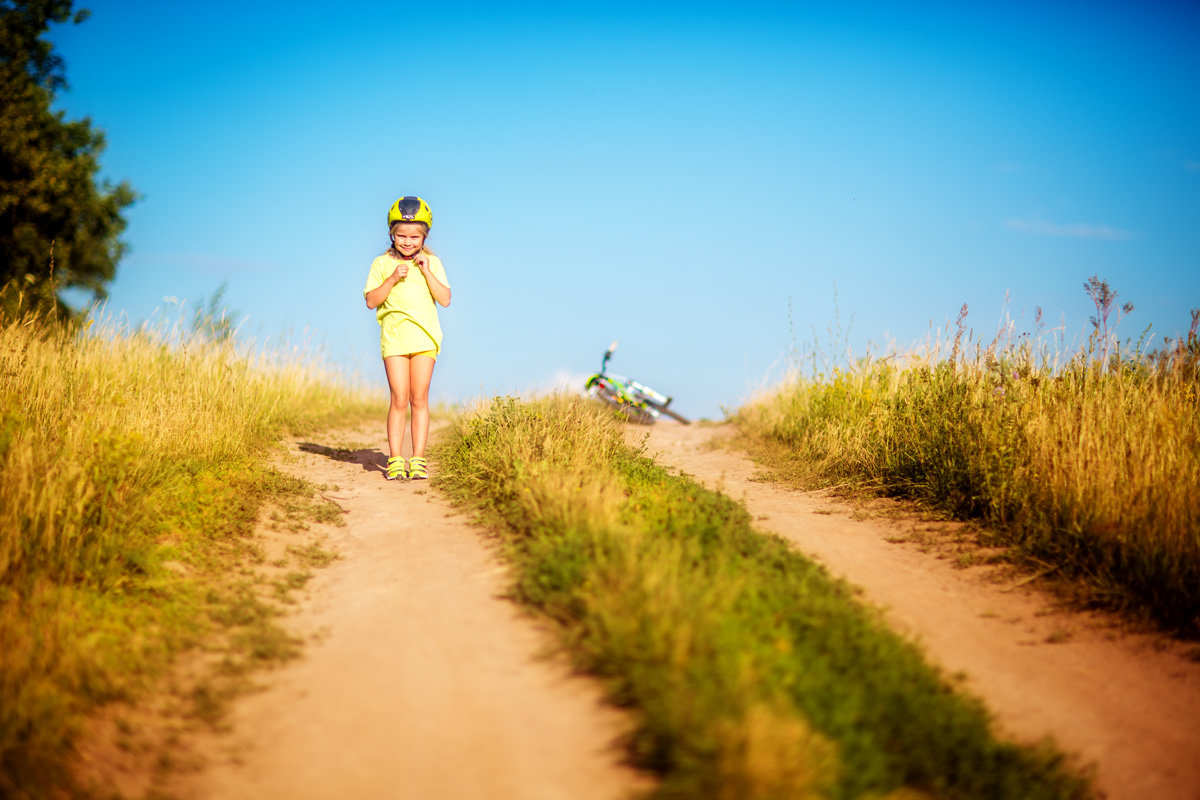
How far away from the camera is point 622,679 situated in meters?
3.27

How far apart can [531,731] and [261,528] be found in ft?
10.9

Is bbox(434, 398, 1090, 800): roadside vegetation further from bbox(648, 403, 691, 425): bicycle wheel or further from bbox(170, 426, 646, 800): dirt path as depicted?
bbox(648, 403, 691, 425): bicycle wheel

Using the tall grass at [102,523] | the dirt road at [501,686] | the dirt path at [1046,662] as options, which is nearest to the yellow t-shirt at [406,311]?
the tall grass at [102,523]

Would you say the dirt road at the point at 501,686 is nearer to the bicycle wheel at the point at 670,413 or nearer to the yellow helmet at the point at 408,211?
the yellow helmet at the point at 408,211

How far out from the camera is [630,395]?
12750 millimetres

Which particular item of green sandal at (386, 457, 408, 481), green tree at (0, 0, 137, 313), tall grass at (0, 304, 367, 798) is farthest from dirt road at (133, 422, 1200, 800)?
green tree at (0, 0, 137, 313)

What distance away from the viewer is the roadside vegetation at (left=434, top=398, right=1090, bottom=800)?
278cm

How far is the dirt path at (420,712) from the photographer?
284 centimetres

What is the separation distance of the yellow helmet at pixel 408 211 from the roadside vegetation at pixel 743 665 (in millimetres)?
3069

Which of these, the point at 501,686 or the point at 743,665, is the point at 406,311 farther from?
the point at 743,665

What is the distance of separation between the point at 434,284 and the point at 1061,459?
5126mm

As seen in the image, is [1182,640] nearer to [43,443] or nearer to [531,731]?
[531,731]

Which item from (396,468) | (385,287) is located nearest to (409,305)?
(385,287)

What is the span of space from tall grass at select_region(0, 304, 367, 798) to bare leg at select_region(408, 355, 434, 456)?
44.7 inches
